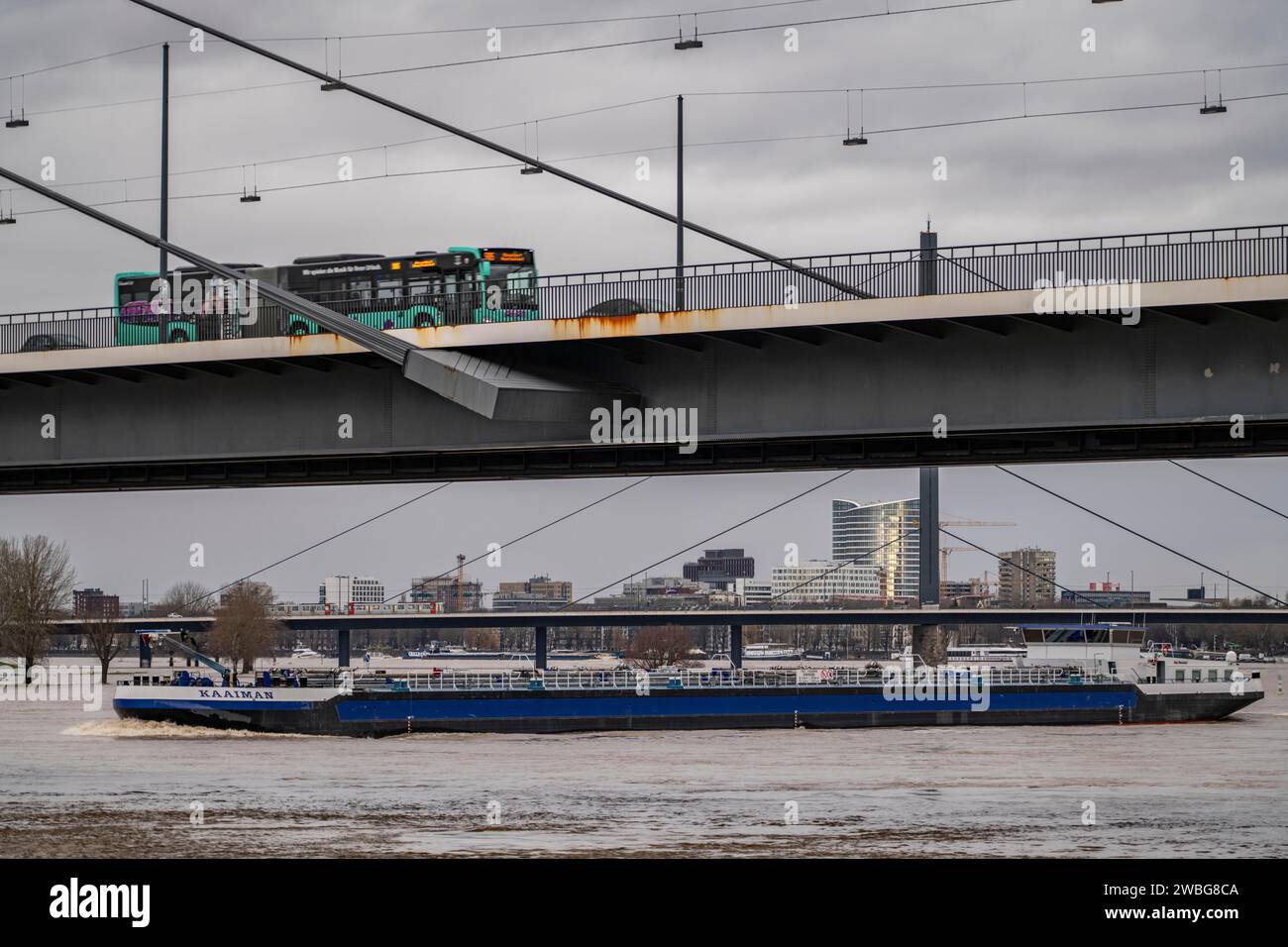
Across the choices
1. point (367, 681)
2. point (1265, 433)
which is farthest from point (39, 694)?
point (1265, 433)

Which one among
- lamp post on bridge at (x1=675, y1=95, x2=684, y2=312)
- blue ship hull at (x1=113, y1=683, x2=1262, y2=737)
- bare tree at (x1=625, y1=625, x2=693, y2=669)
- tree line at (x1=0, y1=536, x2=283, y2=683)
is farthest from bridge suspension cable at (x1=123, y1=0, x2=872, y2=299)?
bare tree at (x1=625, y1=625, x2=693, y2=669)

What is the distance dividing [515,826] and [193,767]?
17262 millimetres

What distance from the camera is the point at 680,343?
86.8 ft

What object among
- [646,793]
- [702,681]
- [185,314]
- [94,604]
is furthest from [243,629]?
[185,314]

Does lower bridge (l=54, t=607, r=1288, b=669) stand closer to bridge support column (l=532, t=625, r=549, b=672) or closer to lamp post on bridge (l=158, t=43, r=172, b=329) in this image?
bridge support column (l=532, t=625, r=549, b=672)

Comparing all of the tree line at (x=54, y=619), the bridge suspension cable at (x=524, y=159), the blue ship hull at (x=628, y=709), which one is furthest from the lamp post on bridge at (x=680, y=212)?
the tree line at (x=54, y=619)

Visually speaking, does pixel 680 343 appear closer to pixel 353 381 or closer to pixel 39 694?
pixel 353 381

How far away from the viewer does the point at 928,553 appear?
124562 mm

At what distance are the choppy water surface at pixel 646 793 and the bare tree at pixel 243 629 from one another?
58506 millimetres

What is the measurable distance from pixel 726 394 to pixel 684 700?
126 ft

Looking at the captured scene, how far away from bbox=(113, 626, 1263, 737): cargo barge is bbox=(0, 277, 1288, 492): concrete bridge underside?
29.2 m

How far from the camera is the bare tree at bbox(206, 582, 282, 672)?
11950 centimetres

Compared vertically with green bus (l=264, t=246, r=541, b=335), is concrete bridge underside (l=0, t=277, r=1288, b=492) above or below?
below

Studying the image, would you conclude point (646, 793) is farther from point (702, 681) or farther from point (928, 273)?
point (702, 681)
